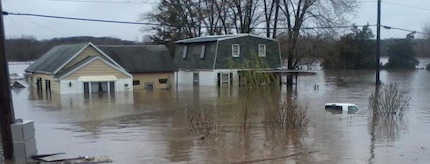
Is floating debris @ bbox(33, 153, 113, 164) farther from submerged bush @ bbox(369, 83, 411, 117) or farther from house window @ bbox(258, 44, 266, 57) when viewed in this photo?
house window @ bbox(258, 44, 266, 57)

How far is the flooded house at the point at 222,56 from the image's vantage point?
4466 cm

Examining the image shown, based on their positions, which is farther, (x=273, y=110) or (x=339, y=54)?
(x=339, y=54)

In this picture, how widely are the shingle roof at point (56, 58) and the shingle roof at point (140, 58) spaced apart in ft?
9.55

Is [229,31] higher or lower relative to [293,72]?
higher

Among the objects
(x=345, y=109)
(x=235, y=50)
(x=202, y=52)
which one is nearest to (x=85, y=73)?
(x=202, y=52)

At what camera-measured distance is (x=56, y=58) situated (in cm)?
4319

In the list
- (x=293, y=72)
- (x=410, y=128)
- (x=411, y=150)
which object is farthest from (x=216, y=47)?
(x=411, y=150)

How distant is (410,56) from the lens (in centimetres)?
8525

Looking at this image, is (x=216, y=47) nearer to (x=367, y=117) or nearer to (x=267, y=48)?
(x=267, y=48)

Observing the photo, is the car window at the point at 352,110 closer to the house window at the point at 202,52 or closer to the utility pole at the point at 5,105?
the utility pole at the point at 5,105

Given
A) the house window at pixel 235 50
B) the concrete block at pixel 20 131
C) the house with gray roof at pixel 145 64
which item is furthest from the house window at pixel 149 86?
the concrete block at pixel 20 131

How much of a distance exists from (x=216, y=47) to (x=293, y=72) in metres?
7.57

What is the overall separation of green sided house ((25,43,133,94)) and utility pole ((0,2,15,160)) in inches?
1114

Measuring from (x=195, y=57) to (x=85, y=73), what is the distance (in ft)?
40.2
